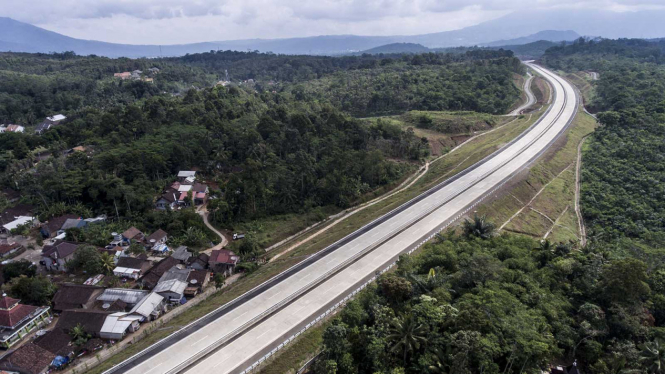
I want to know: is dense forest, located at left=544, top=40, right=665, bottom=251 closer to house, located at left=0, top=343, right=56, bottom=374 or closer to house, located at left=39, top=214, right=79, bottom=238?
house, located at left=0, top=343, right=56, bottom=374

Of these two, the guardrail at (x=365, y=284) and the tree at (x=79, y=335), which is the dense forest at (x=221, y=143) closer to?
the guardrail at (x=365, y=284)

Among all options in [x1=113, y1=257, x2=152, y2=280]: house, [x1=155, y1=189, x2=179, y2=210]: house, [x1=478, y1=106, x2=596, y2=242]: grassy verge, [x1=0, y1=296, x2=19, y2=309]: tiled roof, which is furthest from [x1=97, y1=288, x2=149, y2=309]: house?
[x1=478, y1=106, x2=596, y2=242]: grassy verge

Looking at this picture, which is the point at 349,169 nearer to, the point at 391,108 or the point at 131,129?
the point at 131,129

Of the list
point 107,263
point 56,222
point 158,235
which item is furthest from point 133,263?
point 56,222

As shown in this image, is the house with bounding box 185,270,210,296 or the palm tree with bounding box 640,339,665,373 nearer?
the palm tree with bounding box 640,339,665,373

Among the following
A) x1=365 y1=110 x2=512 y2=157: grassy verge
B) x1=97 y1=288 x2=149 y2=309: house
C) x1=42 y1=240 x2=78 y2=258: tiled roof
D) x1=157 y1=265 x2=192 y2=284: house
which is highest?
x1=365 y1=110 x2=512 y2=157: grassy verge

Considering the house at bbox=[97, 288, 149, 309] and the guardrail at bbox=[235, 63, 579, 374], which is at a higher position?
the guardrail at bbox=[235, 63, 579, 374]

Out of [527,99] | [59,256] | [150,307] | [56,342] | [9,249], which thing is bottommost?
[56,342]

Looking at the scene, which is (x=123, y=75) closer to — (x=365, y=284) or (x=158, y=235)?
(x=158, y=235)

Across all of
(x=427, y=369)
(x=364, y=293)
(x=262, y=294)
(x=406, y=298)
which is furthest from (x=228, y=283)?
(x=427, y=369)
